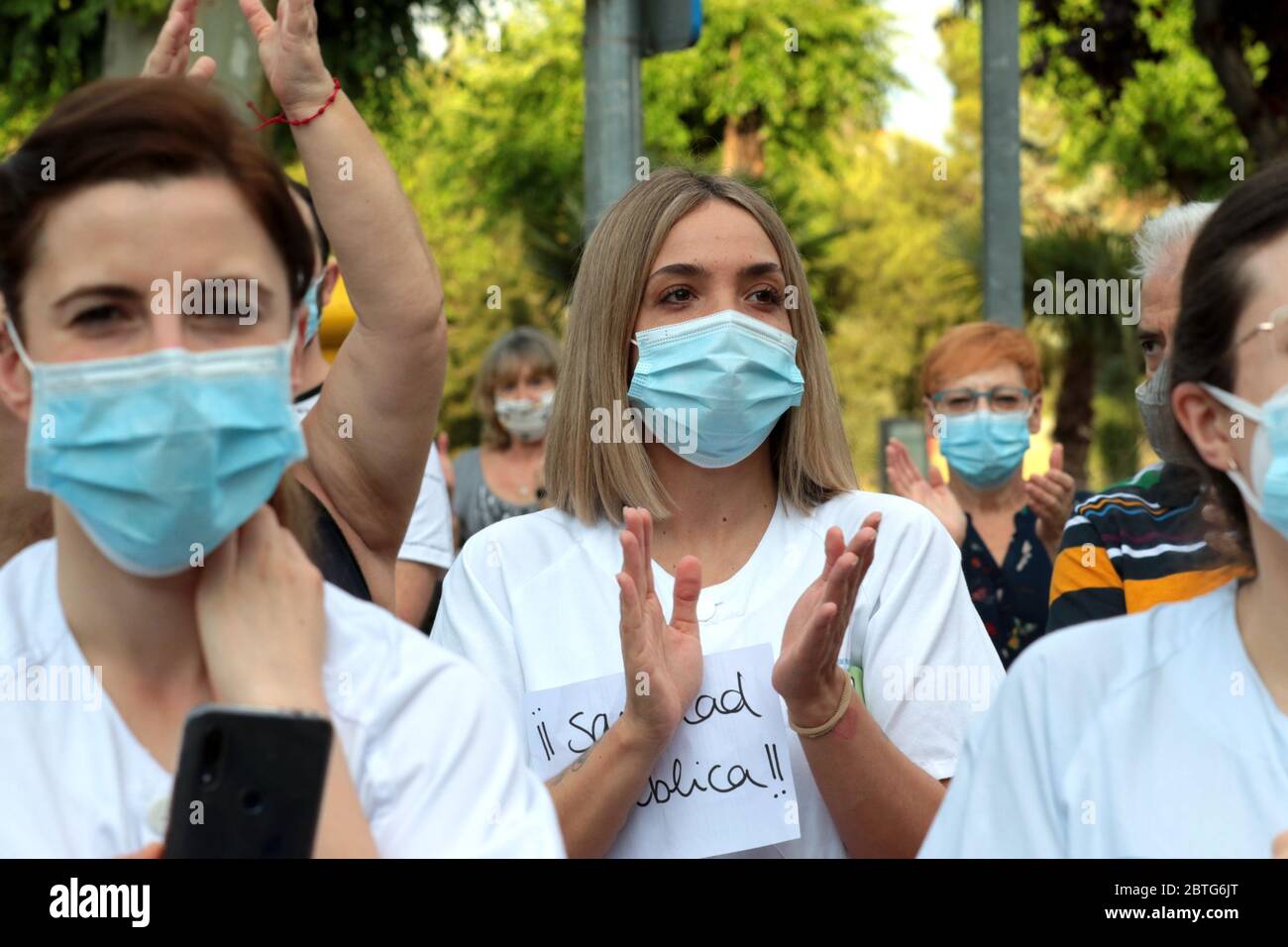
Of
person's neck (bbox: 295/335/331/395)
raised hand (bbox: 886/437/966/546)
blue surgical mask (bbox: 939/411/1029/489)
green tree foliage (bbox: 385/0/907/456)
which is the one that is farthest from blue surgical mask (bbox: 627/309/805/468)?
green tree foliage (bbox: 385/0/907/456)

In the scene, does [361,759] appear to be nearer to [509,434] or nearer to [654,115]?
[509,434]

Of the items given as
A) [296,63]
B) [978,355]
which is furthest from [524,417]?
[296,63]

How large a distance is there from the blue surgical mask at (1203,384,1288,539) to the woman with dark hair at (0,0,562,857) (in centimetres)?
101

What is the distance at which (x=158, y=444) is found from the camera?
6.73ft

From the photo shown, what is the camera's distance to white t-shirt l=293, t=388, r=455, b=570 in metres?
4.69

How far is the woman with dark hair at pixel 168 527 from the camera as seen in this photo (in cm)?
203

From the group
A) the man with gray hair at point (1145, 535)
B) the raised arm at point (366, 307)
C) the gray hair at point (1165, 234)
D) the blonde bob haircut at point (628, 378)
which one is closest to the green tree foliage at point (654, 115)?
the gray hair at point (1165, 234)

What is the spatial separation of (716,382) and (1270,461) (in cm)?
125

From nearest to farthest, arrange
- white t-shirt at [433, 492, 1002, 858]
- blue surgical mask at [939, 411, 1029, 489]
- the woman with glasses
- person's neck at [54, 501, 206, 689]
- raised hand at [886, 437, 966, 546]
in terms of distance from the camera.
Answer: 1. person's neck at [54, 501, 206, 689]
2. white t-shirt at [433, 492, 1002, 858]
3. the woman with glasses
4. raised hand at [886, 437, 966, 546]
5. blue surgical mask at [939, 411, 1029, 489]

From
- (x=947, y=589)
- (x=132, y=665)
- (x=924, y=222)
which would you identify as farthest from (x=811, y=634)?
(x=924, y=222)

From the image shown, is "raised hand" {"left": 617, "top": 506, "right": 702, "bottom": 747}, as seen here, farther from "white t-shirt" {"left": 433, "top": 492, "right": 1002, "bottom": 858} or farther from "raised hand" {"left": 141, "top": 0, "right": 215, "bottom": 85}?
"raised hand" {"left": 141, "top": 0, "right": 215, "bottom": 85}

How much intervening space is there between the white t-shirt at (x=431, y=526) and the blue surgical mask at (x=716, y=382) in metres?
1.41

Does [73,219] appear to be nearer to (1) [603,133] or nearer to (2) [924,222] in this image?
(1) [603,133]

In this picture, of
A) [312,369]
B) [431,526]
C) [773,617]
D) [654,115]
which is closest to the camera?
[773,617]
